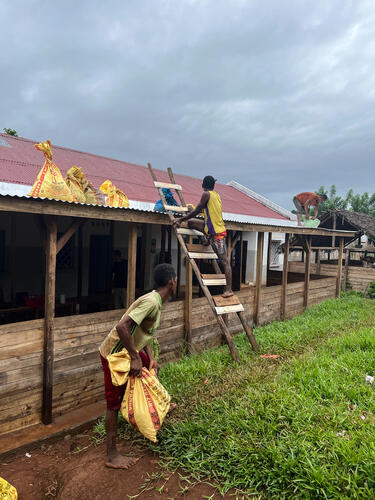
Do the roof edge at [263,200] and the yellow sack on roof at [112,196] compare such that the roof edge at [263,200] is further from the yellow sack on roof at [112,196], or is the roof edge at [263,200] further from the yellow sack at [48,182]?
the yellow sack at [48,182]

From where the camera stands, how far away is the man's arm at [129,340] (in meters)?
2.96

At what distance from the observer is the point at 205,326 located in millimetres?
6965

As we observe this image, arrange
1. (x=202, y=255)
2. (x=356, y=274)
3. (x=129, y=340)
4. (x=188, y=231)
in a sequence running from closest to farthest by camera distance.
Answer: (x=129, y=340)
(x=202, y=255)
(x=188, y=231)
(x=356, y=274)

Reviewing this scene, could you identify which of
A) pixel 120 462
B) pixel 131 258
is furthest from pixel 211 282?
pixel 120 462

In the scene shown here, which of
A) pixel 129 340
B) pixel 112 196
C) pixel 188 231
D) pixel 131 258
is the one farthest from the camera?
pixel 112 196

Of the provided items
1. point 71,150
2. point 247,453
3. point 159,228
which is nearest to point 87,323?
point 247,453

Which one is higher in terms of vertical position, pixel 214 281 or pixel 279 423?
pixel 214 281

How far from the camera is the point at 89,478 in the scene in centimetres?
316

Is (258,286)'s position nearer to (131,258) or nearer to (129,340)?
(131,258)

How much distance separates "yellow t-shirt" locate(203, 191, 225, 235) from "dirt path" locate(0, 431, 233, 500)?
3345 mm

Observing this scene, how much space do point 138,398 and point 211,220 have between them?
10.5 ft

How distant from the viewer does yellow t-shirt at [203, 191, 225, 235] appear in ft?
18.4

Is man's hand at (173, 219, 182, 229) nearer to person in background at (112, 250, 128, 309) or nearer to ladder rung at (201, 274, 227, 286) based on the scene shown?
ladder rung at (201, 274, 227, 286)

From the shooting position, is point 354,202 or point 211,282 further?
point 354,202
